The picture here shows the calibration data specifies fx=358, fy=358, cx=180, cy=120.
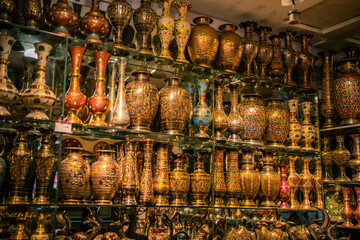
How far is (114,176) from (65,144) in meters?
0.43

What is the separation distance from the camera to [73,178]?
89.7 inches

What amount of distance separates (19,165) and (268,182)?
1.98 m

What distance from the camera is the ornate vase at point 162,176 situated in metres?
2.62

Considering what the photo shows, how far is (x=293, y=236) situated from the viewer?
3.07 meters

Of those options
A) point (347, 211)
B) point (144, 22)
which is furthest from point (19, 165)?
point (347, 211)

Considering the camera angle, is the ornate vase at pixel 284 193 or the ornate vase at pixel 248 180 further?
the ornate vase at pixel 284 193

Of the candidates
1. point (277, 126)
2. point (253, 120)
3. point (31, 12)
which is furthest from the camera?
point (277, 126)

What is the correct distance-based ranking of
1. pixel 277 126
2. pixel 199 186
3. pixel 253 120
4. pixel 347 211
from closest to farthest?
pixel 199 186
pixel 253 120
pixel 277 126
pixel 347 211

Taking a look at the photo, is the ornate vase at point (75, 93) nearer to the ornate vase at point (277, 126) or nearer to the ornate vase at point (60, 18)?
the ornate vase at point (60, 18)

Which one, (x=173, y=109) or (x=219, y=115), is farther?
(x=219, y=115)

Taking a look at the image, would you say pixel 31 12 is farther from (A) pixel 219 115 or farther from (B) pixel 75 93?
(A) pixel 219 115

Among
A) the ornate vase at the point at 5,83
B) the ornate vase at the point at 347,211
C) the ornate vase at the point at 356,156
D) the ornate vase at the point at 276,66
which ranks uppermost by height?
the ornate vase at the point at 276,66

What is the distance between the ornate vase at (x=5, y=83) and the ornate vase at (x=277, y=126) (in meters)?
2.14

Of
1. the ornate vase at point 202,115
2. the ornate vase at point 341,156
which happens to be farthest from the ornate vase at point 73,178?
the ornate vase at point 341,156
